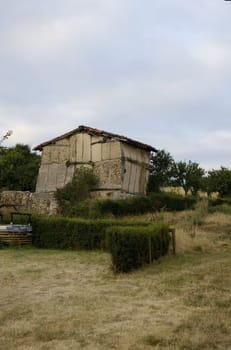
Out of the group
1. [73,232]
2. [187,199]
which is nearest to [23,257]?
[73,232]

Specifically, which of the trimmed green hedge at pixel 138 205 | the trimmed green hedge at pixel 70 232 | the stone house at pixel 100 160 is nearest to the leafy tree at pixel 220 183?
the stone house at pixel 100 160

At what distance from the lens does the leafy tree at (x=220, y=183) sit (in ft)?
123

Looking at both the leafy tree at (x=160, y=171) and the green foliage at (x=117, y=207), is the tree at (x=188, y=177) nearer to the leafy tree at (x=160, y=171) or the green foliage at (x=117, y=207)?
the leafy tree at (x=160, y=171)

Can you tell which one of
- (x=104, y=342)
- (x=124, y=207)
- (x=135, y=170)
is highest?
(x=135, y=170)

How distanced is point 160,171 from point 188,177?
3852mm

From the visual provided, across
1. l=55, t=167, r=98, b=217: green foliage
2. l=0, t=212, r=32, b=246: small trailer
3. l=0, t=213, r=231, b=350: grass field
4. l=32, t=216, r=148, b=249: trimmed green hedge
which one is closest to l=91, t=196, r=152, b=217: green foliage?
l=55, t=167, r=98, b=217: green foliage

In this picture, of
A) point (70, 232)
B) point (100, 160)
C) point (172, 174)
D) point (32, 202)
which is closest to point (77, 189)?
point (100, 160)

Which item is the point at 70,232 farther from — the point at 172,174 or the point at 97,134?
the point at 172,174

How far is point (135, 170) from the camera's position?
99.7ft

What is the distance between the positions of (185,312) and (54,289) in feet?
11.5

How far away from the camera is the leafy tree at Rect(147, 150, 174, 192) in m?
35.4

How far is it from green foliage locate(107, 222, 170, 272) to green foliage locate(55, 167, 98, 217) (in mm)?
12971

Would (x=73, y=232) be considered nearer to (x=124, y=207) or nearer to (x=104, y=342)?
(x=124, y=207)

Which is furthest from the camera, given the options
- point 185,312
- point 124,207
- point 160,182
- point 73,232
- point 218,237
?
point 160,182
